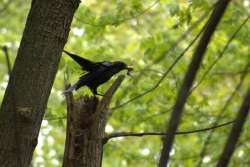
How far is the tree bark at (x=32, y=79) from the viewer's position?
227 centimetres

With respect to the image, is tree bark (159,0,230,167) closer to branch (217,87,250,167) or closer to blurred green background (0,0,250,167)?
branch (217,87,250,167)

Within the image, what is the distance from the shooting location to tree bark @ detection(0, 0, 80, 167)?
227cm

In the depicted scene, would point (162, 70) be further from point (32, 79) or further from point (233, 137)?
point (233, 137)

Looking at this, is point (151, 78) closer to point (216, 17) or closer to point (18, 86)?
point (18, 86)

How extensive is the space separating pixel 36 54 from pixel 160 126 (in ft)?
12.2

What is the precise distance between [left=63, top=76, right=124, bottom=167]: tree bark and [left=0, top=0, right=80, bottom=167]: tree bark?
454 mm

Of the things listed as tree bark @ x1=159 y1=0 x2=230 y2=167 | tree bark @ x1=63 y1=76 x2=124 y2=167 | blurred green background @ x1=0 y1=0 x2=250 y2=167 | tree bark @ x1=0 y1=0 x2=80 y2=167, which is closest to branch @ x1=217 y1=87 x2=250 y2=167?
tree bark @ x1=159 y1=0 x2=230 y2=167

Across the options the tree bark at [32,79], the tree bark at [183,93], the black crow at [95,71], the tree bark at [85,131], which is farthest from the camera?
the black crow at [95,71]

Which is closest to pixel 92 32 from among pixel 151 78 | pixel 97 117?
pixel 151 78

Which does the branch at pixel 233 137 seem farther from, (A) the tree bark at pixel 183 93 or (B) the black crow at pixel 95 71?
(B) the black crow at pixel 95 71

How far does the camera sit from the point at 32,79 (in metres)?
2.33

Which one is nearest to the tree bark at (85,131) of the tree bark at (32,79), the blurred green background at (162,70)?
the blurred green background at (162,70)

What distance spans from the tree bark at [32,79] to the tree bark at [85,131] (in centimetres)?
45

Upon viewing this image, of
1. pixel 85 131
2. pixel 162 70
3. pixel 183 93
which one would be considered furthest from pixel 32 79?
pixel 162 70
